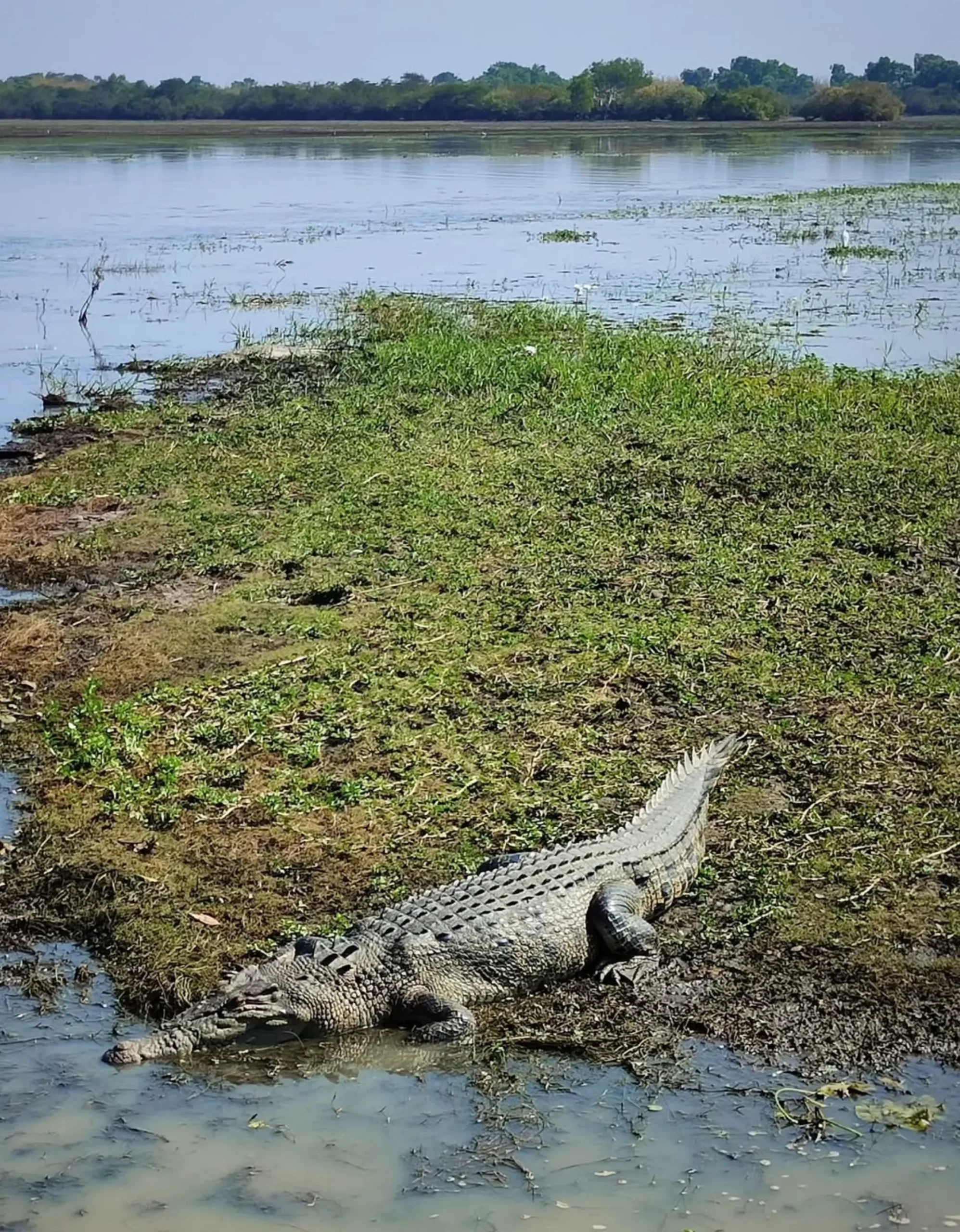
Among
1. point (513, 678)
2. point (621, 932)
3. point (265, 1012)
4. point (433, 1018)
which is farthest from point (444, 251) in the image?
point (265, 1012)

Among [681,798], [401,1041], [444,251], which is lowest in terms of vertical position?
[401,1041]

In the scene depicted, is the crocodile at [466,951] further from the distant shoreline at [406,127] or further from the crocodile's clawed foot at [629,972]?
the distant shoreline at [406,127]

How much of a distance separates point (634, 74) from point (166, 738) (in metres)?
78.1

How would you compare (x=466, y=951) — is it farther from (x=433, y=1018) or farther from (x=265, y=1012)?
(x=265, y=1012)

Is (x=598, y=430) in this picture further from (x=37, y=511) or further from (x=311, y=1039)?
(x=311, y=1039)

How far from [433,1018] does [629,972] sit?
57 cm

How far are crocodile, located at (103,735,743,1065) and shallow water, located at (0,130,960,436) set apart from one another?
8.93m

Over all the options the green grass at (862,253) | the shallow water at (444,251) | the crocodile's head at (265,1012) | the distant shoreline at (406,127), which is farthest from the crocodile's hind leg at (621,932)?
the distant shoreline at (406,127)

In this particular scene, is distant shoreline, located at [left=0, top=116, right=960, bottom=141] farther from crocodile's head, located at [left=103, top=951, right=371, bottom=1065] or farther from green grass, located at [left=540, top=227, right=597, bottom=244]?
crocodile's head, located at [left=103, top=951, right=371, bottom=1065]

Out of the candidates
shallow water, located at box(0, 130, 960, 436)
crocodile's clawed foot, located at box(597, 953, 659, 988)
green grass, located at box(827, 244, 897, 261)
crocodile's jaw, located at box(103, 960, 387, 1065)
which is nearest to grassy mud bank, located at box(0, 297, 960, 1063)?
crocodile's clawed foot, located at box(597, 953, 659, 988)

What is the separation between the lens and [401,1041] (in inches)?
159

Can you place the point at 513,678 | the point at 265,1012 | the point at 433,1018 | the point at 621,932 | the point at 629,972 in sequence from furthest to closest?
the point at 513,678 → the point at 621,932 → the point at 629,972 → the point at 433,1018 → the point at 265,1012

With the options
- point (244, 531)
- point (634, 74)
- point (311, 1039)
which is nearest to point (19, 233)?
point (244, 531)

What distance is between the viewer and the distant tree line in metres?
71.1
